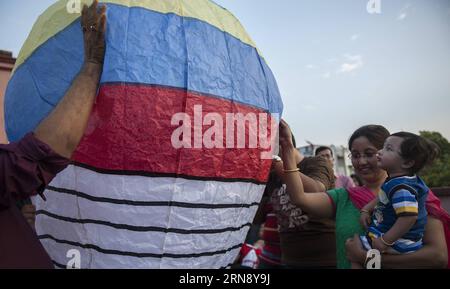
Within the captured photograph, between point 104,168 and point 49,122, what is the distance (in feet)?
0.93

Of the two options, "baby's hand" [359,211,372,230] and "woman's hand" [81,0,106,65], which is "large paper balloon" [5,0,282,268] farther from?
"baby's hand" [359,211,372,230]

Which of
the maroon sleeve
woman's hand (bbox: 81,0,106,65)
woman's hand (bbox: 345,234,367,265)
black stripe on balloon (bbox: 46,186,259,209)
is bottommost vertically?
woman's hand (bbox: 345,234,367,265)

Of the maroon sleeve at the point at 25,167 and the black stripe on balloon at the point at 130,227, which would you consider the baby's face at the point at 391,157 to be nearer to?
the black stripe on balloon at the point at 130,227

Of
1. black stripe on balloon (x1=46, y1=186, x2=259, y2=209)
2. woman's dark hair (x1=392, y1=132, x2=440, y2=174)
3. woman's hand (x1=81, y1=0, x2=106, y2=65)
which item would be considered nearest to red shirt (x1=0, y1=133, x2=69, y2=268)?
black stripe on balloon (x1=46, y1=186, x2=259, y2=209)

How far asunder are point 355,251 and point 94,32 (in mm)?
1341

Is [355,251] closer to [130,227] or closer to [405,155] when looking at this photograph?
[405,155]

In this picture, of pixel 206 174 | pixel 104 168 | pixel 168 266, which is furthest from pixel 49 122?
pixel 168 266

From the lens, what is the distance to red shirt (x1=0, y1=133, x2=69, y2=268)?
0.87 m

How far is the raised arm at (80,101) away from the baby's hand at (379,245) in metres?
1.25

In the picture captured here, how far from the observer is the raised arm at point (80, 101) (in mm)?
934

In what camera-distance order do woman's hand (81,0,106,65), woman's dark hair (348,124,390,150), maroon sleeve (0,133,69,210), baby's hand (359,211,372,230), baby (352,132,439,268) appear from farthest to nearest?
woman's dark hair (348,124,390,150), baby's hand (359,211,372,230), baby (352,132,439,268), woman's hand (81,0,106,65), maroon sleeve (0,133,69,210)

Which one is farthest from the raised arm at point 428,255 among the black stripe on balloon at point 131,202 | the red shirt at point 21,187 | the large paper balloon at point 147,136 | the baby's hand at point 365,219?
the red shirt at point 21,187

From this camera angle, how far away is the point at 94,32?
112 cm

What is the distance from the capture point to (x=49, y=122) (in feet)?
3.08
